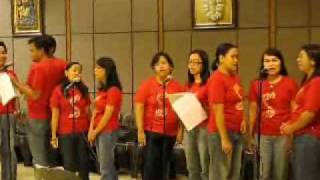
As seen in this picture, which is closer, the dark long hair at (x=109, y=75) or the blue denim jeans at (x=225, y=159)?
the blue denim jeans at (x=225, y=159)

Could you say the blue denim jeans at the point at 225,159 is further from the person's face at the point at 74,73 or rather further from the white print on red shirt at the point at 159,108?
the person's face at the point at 74,73

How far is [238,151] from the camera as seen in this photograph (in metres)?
4.41

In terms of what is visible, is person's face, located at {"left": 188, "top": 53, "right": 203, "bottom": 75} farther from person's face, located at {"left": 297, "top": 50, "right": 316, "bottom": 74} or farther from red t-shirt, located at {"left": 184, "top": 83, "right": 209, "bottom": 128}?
person's face, located at {"left": 297, "top": 50, "right": 316, "bottom": 74}

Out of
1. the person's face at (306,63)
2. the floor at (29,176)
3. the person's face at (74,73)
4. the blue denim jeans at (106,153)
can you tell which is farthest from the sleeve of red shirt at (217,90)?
the floor at (29,176)

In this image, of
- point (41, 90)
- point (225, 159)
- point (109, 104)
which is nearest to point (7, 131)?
point (41, 90)

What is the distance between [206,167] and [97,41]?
3706 mm

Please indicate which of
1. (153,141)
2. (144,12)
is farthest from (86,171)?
(144,12)

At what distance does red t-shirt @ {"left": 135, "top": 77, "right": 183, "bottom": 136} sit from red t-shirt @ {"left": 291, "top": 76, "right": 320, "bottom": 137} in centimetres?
111

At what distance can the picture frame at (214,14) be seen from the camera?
6691 mm

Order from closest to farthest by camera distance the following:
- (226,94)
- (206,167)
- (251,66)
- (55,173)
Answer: (55,173), (226,94), (206,167), (251,66)

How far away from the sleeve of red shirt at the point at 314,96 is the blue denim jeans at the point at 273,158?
45cm

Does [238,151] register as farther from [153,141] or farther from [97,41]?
[97,41]

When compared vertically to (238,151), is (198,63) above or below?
above

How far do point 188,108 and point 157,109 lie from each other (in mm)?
434
